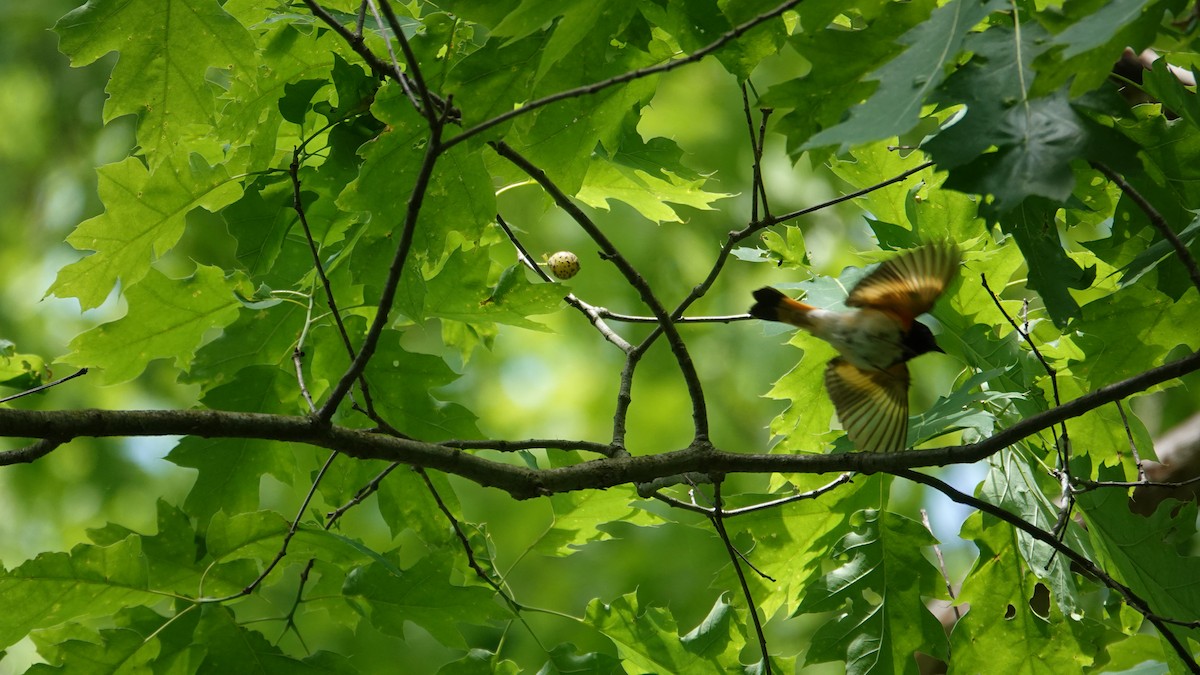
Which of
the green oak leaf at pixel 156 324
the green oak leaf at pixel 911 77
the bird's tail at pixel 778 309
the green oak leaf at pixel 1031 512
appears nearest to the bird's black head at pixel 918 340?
the bird's tail at pixel 778 309

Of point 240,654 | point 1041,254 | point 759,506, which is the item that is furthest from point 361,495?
point 1041,254

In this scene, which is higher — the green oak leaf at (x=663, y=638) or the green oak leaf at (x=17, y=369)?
the green oak leaf at (x=17, y=369)

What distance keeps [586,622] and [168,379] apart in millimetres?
4598

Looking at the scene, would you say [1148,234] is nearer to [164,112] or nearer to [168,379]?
[164,112]

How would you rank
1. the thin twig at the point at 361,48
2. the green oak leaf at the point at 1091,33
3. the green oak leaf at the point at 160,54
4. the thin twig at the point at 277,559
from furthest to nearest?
the green oak leaf at the point at 160,54 → the thin twig at the point at 277,559 → the thin twig at the point at 361,48 → the green oak leaf at the point at 1091,33

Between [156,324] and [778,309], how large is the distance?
1.35 metres

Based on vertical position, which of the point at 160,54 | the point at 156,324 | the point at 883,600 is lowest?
the point at 883,600

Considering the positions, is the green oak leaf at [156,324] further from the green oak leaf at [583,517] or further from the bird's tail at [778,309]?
the bird's tail at [778,309]

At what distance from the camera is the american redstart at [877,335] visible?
6.13ft

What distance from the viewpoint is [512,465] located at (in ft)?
5.20

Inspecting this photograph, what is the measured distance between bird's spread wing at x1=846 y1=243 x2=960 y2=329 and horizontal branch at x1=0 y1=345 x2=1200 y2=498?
410mm

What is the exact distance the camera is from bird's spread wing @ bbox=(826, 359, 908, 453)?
1896mm

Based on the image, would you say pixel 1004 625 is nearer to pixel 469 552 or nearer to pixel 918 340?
pixel 918 340

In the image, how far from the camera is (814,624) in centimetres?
592
